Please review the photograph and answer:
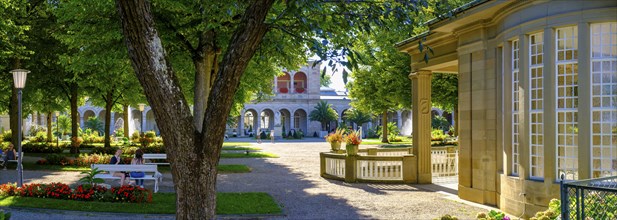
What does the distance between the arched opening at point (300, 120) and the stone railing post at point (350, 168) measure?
57.9 meters

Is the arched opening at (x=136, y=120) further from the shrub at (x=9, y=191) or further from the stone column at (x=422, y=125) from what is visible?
the shrub at (x=9, y=191)

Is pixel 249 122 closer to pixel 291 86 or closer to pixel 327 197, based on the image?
pixel 291 86

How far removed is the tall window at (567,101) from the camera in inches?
381

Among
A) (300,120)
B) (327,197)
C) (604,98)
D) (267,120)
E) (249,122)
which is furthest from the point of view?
(249,122)

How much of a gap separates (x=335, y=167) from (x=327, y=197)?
A: 175 inches

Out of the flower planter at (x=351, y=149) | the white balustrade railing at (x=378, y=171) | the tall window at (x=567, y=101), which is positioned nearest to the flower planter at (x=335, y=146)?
the flower planter at (x=351, y=149)

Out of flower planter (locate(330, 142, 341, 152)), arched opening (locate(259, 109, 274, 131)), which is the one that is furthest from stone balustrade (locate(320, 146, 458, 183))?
arched opening (locate(259, 109, 274, 131))

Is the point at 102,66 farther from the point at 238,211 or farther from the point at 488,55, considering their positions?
the point at 488,55

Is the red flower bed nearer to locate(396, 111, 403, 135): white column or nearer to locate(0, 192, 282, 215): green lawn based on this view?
locate(0, 192, 282, 215): green lawn

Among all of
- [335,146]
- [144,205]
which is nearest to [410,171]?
[335,146]

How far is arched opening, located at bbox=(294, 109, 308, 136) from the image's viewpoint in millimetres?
75312

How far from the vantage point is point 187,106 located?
5.62 metres

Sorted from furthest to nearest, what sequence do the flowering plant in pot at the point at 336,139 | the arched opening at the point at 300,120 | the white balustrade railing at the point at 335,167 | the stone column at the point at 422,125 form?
the arched opening at the point at 300,120
the flowering plant in pot at the point at 336,139
the white balustrade railing at the point at 335,167
the stone column at the point at 422,125

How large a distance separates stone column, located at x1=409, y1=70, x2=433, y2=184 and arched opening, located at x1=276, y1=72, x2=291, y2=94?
186 feet
